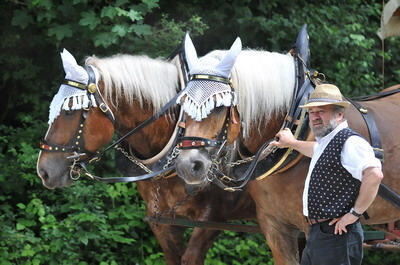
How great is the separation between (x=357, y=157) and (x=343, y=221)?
0.28m

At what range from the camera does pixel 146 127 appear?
165 inches

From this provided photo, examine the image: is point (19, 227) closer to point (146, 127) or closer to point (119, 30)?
point (119, 30)

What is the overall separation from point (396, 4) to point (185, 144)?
2.45m

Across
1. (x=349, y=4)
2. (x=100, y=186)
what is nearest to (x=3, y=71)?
(x=100, y=186)

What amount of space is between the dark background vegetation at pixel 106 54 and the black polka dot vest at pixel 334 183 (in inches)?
108

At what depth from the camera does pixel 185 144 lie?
142 inches

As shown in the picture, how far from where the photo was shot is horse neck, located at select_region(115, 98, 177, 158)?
4.17 meters

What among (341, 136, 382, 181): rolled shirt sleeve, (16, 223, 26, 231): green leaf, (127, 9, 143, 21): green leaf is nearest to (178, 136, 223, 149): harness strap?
(341, 136, 382, 181): rolled shirt sleeve

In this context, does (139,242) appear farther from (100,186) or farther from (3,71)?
(3,71)

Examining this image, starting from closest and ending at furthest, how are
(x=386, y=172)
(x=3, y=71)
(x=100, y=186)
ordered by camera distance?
(x=386, y=172), (x=100, y=186), (x=3, y=71)

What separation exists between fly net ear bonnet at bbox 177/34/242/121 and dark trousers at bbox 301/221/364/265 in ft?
2.69

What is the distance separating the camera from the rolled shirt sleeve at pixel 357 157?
301 cm

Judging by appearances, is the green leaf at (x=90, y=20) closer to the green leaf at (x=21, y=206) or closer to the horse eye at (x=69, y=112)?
the green leaf at (x=21, y=206)

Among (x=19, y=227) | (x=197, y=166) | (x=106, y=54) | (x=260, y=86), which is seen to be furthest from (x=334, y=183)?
(x=106, y=54)
